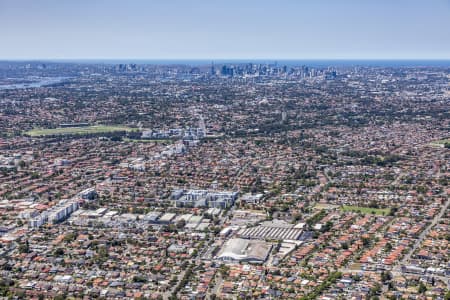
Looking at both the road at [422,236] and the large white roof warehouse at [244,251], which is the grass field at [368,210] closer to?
the road at [422,236]

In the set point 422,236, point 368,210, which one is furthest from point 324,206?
point 422,236

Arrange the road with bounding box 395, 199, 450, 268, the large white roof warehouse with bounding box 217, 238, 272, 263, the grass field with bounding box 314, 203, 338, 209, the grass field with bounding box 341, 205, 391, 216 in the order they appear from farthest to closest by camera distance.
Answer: the grass field with bounding box 314, 203, 338, 209 → the grass field with bounding box 341, 205, 391, 216 → the road with bounding box 395, 199, 450, 268 → the large white roof warehouse with bounding box 217, 238, 272, 263

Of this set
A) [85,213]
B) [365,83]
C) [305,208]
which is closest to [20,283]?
[85,213]

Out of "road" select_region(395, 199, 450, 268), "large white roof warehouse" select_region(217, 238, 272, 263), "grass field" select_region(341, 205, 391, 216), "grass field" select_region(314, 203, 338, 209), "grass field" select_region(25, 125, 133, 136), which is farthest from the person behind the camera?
"grass field" select_region(25, 125, 133, 136)

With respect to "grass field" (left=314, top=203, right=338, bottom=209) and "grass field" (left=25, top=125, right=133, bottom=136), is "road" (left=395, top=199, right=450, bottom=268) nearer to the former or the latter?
"grass field" (left=314, top=203, right=338, bottom=209)

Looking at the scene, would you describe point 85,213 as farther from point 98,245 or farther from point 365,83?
point 365,83

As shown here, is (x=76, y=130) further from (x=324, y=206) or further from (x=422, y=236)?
(x=422, y=236)

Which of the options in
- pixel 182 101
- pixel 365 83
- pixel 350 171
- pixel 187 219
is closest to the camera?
pixel 187 219

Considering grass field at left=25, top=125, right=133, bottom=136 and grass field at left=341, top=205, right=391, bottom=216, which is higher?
grass field at left=341, top=205, right=391, bottom=216

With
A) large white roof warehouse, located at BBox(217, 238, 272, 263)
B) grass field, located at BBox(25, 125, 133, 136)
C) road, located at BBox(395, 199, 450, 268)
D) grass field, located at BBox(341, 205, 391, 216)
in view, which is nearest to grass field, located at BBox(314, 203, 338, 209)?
grass field, located at BBox(341, 205, 391, 216)
